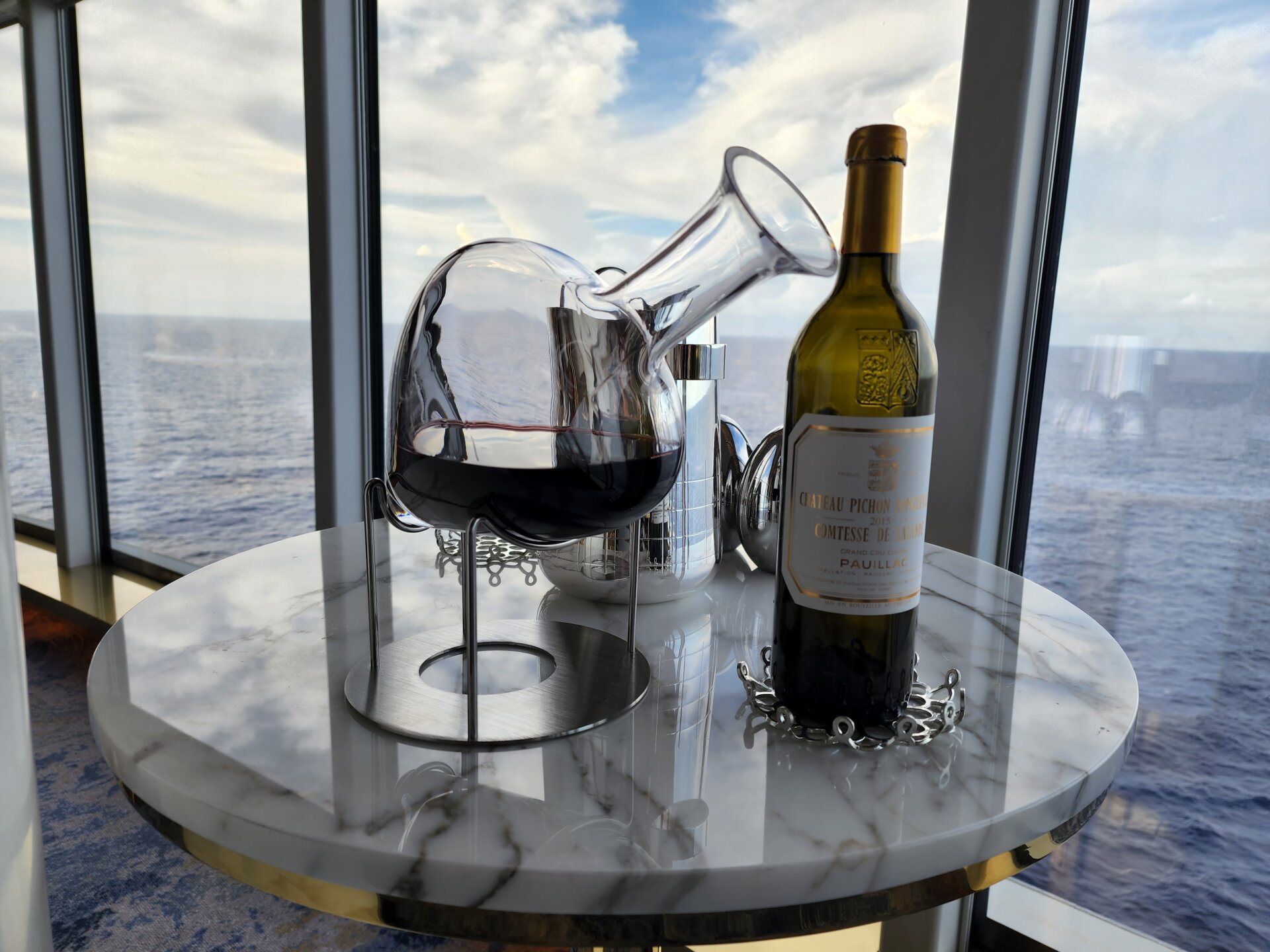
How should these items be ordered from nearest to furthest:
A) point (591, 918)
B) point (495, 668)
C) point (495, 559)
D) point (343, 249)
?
point (591, 918) < point (495, 668) < point (495, 559) < point (343, 249)

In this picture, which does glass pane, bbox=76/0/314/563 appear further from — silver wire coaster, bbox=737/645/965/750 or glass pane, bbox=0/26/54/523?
silver wire coaster, bbox=737/645/965/750

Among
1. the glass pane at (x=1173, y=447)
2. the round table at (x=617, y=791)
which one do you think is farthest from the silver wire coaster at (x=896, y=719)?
the glass pane at (x=1173, y=447)

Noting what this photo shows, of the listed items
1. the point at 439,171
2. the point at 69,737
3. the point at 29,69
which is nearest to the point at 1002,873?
the point at 439,171

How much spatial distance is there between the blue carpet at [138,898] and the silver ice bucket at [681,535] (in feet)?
3.31

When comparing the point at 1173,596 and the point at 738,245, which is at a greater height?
the point at 738,245

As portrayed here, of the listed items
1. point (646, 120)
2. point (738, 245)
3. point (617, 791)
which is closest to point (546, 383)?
point (738, 245)

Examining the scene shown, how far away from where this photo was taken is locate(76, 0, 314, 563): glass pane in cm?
216

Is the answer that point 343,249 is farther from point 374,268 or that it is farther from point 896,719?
point 896,719

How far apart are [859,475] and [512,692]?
10.7 inches

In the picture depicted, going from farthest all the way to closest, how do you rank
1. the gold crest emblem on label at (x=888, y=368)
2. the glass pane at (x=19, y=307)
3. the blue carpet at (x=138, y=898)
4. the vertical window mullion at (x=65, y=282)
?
the glass pane at (x=19, y=307) → the vertical window mullion at (x=65, y=282) → the blue carpet at (x=138, y=898) → the gold crest emblem on label at (x=888, y=368)

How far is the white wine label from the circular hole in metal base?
21cm

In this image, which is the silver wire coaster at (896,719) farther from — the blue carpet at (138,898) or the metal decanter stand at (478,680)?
the blue carpet at (138,898)

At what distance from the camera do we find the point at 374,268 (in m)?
1.92

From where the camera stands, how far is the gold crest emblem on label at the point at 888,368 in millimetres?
498
